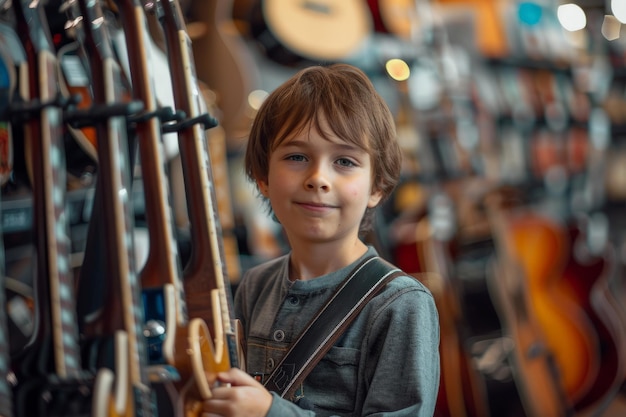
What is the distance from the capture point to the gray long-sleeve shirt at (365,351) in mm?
884

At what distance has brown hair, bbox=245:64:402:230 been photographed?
95cm

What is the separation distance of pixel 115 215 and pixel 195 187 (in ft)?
0.52

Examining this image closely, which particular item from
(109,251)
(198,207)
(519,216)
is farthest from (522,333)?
(109,251)

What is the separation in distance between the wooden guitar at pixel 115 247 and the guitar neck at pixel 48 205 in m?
0.03

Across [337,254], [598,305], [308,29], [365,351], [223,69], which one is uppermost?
[308,29]

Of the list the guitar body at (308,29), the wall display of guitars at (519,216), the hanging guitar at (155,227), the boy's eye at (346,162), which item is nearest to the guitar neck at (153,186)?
the hanging guitar at (155,227)

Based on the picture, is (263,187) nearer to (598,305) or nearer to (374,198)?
(374,198)

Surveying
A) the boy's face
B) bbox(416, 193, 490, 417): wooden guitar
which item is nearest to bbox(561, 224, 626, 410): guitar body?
bbox(416, 193, 490, 417): wooden guitar

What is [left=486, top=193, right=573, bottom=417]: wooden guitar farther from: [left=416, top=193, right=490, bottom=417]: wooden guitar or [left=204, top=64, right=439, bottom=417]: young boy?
[left=204, top=64, right=439, bottom=417]: young boy

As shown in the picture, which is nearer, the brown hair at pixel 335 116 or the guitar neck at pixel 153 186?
the guitar neck at pixel 153 186

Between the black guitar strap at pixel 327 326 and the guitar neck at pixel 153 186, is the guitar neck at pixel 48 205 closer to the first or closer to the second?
the guitar neck at pixel 153 186

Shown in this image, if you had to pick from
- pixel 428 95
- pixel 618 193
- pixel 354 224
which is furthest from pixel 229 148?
pixel 618 193

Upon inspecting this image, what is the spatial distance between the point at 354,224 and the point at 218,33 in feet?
4.72

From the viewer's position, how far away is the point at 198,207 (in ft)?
2.90
